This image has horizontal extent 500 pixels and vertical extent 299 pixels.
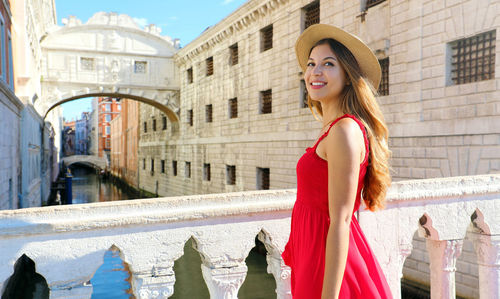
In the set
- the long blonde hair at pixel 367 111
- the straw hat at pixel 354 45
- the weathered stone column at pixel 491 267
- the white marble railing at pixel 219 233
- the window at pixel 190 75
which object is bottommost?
the weathered stone column at pixel 491 267

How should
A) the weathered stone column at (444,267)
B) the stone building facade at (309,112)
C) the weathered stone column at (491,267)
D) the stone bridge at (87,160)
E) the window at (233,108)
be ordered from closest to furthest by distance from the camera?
1. the weathered stone column at (444,267)
2. the weathered stone column at (491,267)
3. the stone building facade at (309,112)
4. the window at (233,108)
5. the stone bridge at (87,160)

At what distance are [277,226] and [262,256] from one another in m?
10.9

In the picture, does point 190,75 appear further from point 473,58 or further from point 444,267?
point 444,267

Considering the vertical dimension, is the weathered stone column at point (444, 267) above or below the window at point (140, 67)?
below

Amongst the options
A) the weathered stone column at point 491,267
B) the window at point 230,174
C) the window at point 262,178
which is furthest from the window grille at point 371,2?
the window at point 230,174

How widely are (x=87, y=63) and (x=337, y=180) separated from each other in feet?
68.4

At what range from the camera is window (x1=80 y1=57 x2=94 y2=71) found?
64.4 ft

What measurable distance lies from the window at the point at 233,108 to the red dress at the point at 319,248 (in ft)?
48.9

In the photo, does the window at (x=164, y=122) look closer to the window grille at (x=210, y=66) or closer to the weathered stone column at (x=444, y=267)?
the window grille at (x=210, y=66)

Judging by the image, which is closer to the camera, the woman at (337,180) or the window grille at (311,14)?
the woman at (337,180)

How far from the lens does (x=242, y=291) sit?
9.62m

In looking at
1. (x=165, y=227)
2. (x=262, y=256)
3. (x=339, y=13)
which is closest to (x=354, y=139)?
(x=165, y=227)

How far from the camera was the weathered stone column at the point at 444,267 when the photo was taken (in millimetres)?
2078

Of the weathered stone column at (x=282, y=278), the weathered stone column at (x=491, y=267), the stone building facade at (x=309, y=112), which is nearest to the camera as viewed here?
the weathered stone column at (x=282, y=278)
